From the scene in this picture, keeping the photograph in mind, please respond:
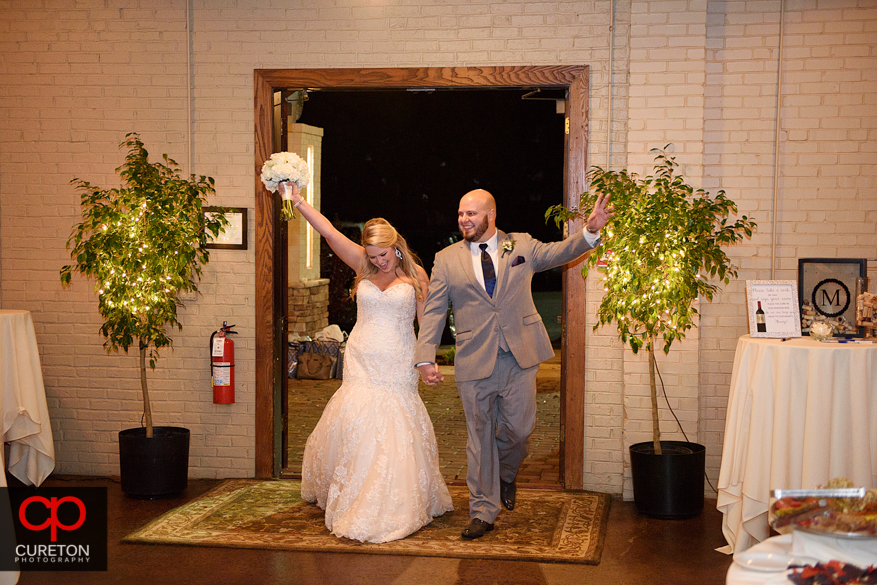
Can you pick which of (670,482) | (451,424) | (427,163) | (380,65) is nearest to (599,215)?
(670,482)

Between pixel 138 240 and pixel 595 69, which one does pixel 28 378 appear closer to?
pixel 138 240

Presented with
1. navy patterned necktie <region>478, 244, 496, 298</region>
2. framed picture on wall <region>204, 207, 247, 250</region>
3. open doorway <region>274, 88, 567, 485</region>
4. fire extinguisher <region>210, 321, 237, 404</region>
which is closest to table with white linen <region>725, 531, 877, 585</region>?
navy patterned necktie <region>478, 244, 496, 298</region>

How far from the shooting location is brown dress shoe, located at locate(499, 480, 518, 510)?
15.1 ft

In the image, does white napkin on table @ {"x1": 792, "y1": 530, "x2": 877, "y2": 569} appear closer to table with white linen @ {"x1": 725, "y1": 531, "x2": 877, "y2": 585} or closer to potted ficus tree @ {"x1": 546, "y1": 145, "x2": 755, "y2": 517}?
table with white linen @ {"x1": 725, "y1": 531, "x2": 877, "y2": 585}

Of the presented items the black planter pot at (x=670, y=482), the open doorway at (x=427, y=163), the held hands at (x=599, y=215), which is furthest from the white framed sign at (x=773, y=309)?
the open doorway at (x=427, y=163)

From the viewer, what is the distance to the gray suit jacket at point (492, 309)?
13.8 ft

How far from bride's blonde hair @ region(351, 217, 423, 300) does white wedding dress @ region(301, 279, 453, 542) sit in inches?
3.3

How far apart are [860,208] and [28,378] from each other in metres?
5.17

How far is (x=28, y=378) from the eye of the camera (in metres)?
4.86

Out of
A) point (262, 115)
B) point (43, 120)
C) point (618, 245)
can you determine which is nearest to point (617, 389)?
point (618, 245)

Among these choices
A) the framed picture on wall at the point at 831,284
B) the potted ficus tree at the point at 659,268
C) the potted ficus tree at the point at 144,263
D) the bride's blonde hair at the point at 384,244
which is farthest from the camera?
the framed picture on wall at the point at 831,284

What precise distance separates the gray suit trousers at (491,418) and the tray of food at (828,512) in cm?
226

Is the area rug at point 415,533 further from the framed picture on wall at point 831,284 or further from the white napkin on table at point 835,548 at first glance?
the white napkin on table at point 835,548

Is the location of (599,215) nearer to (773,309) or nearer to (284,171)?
(773,309)
